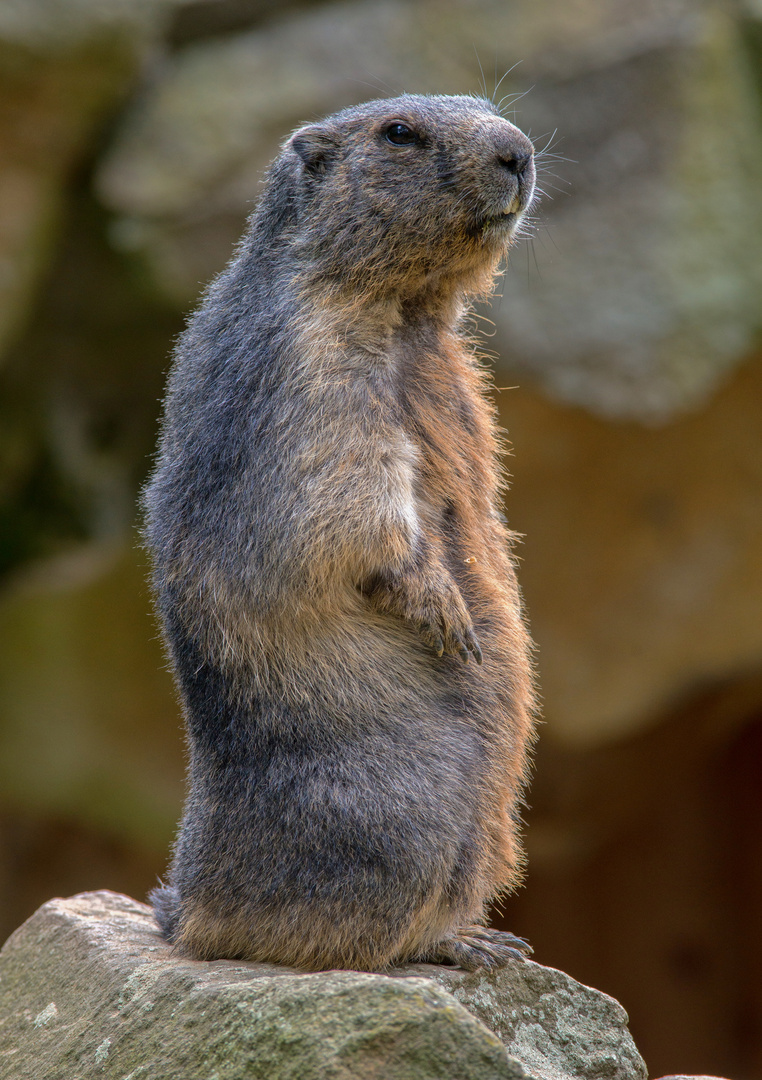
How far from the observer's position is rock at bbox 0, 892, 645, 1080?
2914 millimetres

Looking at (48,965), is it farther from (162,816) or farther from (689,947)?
(689,947)

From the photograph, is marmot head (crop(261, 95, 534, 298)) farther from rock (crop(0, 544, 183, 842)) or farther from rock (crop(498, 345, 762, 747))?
rock (crop(0, 544, 183, 842))

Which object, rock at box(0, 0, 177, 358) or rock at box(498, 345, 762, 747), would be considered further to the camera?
rock at box(498, 345, 762, 747)

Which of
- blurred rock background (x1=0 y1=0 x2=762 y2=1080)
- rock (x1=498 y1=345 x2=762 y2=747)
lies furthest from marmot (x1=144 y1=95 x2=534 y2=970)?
rock (x1=498 y1=345 x2=762 y2=747)

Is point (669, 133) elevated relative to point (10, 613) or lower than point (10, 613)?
elevated

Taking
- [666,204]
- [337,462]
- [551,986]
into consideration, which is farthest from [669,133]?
[551,986]

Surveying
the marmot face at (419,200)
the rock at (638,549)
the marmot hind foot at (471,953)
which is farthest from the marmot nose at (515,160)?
the rock at (638,549)

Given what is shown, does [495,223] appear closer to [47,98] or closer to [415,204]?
[415,204]

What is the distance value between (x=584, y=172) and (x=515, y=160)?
4321mm

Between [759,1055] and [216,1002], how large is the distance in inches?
348

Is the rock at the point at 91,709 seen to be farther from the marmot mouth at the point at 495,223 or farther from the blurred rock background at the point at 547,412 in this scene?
the marmot mouth at the point at 495,223

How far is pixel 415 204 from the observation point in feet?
12.3

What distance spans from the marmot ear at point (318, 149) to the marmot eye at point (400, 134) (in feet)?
0.72

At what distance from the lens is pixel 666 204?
25.6 ft
